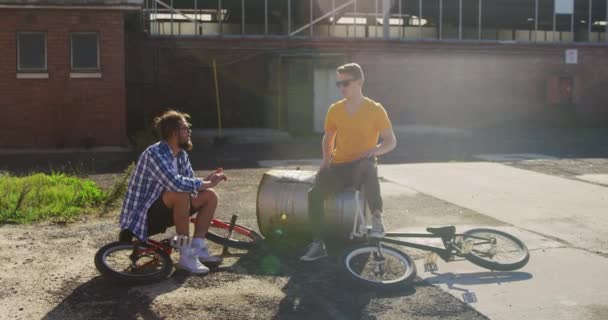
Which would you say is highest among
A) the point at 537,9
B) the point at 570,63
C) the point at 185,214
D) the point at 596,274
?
the point at 537,9

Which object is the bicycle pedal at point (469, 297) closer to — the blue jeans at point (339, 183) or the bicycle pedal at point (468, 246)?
the bicycle pedal at point (468, 246)

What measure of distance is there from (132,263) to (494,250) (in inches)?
126

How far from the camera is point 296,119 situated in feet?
82.0

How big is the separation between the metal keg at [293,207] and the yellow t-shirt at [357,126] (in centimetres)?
56

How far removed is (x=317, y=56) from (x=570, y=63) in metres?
11.1

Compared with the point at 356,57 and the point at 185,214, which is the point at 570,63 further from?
the point at 185,214

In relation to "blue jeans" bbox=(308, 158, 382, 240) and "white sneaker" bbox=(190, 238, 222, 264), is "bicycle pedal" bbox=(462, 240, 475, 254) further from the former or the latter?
"white sneaker" bbox=(190, 238, 222, 264)

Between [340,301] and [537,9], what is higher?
[537,9]

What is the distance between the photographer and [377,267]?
625 centimetres

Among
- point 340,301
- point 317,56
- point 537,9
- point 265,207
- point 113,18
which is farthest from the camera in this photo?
point 537,9

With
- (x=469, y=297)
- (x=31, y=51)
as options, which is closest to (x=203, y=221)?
(x=469, y=297)

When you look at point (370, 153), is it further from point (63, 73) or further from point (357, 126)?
point (63, 73)

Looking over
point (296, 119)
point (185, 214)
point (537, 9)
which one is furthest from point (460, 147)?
point (185, 214)

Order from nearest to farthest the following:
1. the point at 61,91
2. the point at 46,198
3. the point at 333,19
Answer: the point at 46,198 → the point at 61,91 → the point at 333,19
